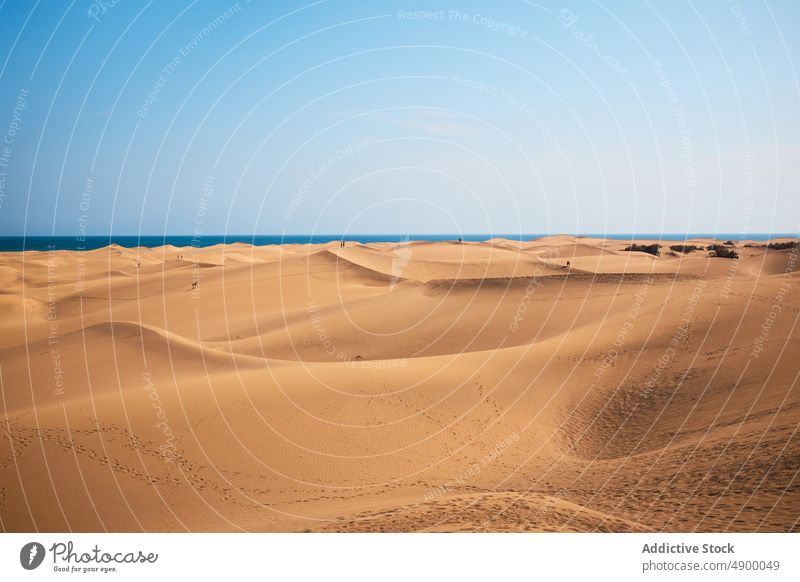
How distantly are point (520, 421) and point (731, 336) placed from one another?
8.84m

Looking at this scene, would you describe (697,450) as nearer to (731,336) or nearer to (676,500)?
(676,500)

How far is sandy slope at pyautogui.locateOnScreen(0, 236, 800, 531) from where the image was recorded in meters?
8.36

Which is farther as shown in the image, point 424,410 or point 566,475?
point 424,410

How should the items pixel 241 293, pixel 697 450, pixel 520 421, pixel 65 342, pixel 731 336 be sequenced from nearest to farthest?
pixel 697 450
pixel 520 421
pixel 731 336
pixel 65 342
pixel 241 293

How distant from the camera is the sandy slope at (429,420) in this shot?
329 inches

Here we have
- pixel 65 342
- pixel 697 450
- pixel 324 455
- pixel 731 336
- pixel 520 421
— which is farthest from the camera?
pixel 65 342

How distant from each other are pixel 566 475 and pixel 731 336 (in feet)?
33.8

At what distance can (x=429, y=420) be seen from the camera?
43.3 feet

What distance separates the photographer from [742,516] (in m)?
7.23
